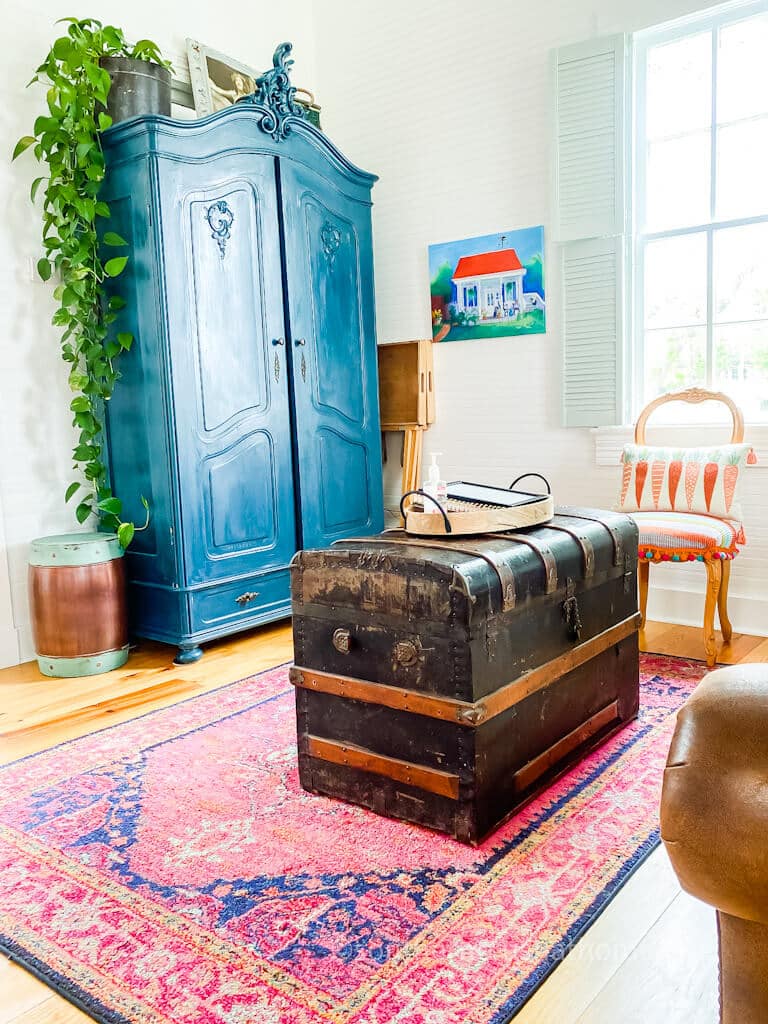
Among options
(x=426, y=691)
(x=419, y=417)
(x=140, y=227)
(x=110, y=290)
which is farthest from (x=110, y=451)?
(x=426, y=691)

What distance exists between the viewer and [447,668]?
1859 mm

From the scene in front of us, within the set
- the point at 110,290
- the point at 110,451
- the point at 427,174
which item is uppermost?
the point at 427,174

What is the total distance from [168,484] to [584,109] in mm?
2511

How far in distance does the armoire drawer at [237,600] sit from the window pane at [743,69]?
282 centimetres

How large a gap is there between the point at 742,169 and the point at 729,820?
11.3 feet

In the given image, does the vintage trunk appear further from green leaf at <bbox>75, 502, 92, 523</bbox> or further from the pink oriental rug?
green leaf at <bbox>75, 502, 92, 523</bbox>

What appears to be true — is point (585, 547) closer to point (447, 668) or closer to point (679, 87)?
point (447, 668)

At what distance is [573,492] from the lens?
161 inches

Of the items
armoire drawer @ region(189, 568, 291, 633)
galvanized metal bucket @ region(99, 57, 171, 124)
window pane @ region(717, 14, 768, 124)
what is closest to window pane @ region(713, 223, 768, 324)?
window pane @ region(717, 14, 768, 124)

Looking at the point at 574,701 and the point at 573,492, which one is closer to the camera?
the point at 574,701

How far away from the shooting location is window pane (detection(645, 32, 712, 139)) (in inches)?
143

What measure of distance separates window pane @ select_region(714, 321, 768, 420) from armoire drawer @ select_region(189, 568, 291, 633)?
7.06 ft

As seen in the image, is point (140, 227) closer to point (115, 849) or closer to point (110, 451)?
point (110, 451)

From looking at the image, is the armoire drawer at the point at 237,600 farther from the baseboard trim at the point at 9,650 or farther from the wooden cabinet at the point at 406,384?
the wooden cabinet at the point at 406,384
